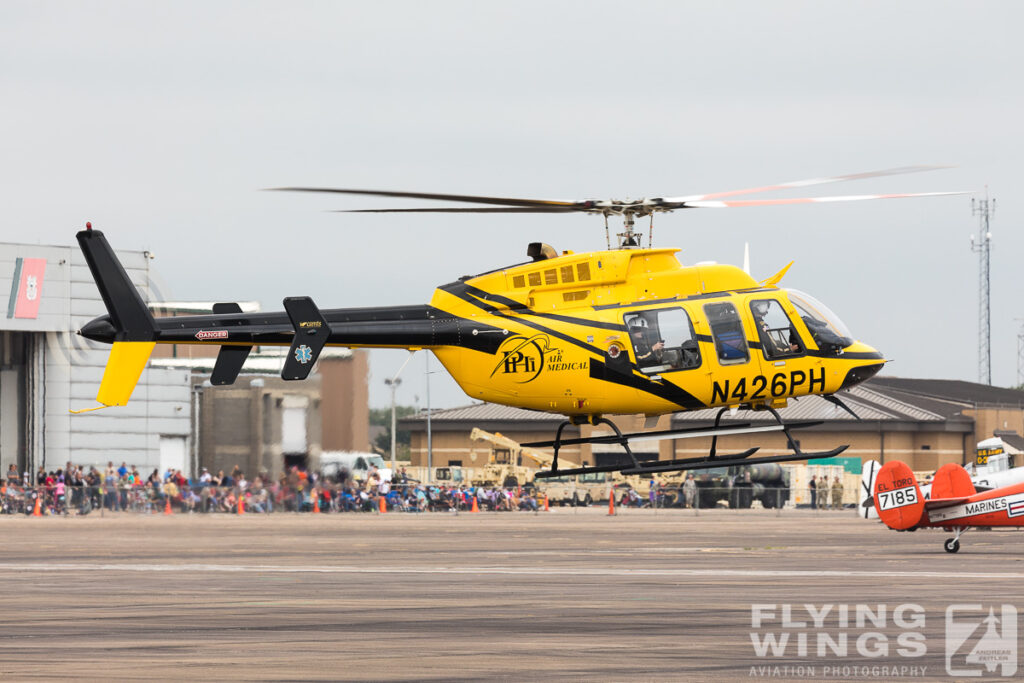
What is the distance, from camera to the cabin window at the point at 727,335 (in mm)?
24219

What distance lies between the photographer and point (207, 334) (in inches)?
961

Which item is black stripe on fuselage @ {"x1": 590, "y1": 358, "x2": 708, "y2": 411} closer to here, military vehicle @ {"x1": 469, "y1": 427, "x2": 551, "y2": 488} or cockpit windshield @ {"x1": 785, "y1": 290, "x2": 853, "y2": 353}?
cockpit windshield @ {"x1": 785, "y1": 290, "x2": 853, "y2": 353}

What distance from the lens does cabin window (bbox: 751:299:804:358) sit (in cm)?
2444

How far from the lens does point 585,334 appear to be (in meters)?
24.3

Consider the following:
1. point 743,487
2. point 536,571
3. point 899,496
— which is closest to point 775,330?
point 536,571

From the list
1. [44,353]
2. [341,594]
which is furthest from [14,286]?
[341,594]

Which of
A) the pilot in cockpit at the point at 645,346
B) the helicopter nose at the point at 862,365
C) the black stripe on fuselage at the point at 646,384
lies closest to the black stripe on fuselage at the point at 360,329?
the black stripe on fuselage at the point at 646,384

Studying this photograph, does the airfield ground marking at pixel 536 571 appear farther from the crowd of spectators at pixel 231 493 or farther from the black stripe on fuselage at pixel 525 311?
the black stripe on fuselage at pixel 525 311

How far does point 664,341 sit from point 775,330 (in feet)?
6.03

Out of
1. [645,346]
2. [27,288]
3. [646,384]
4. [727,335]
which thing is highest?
[27,288]

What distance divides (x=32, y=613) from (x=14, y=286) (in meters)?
47.3

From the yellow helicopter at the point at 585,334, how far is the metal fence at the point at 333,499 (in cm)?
1639

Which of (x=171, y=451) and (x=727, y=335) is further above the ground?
(x=727, y=335)

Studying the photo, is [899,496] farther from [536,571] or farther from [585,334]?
[585,334]
